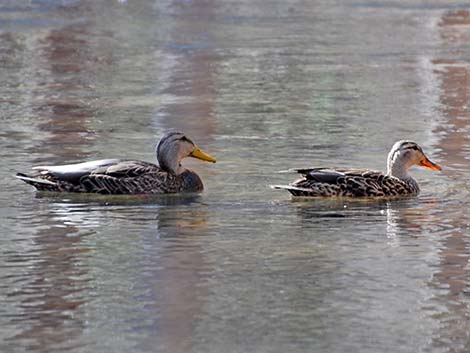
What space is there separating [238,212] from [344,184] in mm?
1133

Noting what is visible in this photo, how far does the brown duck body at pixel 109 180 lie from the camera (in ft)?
46.4

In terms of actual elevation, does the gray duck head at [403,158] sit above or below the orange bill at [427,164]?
above

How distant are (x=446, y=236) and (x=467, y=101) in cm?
965

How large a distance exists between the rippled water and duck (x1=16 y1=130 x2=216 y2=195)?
142mm

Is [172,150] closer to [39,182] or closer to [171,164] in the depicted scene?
[171,164]

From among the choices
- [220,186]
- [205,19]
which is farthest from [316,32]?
[220,186]

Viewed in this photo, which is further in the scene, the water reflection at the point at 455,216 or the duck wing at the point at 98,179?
the duck wing at the point at 98,179

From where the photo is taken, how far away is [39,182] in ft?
46.2

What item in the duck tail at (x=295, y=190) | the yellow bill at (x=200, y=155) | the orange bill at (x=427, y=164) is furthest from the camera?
the yellow bill at (x=200, y=155)

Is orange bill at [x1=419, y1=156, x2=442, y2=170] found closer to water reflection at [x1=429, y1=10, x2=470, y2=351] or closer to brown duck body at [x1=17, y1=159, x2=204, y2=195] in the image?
water reflection at [x1=429, y1=10, x2=470, y2=351]

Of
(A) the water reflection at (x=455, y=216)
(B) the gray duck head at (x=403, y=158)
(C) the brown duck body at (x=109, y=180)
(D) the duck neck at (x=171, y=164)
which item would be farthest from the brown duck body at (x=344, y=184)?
(D) the duck neck at (x=171, y=164)

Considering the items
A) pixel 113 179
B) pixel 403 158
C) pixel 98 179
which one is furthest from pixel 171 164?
pixel 403 158

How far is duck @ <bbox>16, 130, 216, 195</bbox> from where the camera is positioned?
46.4 feet

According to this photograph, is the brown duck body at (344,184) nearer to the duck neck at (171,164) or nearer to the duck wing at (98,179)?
the duck neck at (171,164)
